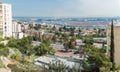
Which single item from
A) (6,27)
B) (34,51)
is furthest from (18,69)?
(6,27)

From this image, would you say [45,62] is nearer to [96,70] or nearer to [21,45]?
[96,70]

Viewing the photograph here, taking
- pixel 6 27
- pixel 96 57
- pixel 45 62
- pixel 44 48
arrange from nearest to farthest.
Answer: pixel 96 57, pixel 45 62, pixel 44 48, pixel 6 27

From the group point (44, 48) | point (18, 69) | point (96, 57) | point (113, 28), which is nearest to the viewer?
point (18, 69)

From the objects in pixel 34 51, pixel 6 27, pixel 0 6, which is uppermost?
pixel 0 6

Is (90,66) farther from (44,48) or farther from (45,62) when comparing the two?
(44,48)

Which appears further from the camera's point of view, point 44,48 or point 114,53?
point 44,48

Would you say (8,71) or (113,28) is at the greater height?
(113,28)

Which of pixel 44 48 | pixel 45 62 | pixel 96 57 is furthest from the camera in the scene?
pixel 44 48

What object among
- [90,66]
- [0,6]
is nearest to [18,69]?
[90,66]

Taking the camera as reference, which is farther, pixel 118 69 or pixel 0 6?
pixel 0 6
